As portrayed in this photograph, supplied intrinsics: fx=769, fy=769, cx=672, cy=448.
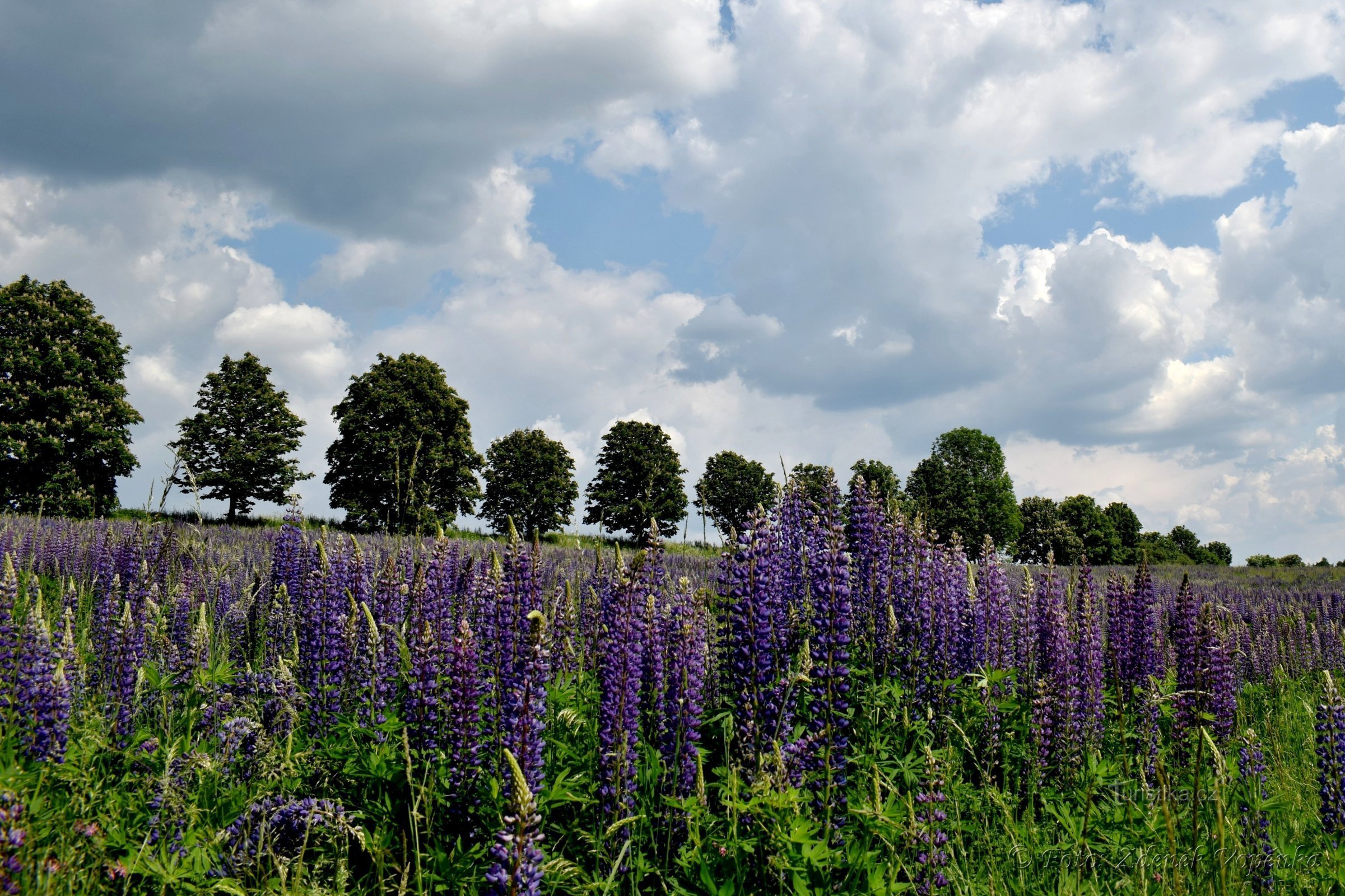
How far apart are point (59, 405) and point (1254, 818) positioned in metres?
48.3

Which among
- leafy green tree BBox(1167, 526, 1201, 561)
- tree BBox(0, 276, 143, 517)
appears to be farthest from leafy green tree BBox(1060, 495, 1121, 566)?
tree BBox(0, 276, 143, 517)

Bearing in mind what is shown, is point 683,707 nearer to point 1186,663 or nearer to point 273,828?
point 273,828

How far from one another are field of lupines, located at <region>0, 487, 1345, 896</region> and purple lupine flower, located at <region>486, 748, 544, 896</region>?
17 millimetres

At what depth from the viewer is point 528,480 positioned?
193 feet

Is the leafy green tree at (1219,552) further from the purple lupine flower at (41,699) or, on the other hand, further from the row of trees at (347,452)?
the purple lupine flower at (41,699)

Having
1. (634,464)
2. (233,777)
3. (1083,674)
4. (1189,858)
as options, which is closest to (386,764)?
(233,777)

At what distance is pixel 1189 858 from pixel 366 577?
6.70 meters

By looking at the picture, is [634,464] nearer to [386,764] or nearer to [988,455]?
[988,455]

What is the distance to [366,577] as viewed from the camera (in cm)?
724

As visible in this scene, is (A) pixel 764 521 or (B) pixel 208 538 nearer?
(A) pixel 764 521

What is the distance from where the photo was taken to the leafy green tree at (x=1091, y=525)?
77750 millimetres

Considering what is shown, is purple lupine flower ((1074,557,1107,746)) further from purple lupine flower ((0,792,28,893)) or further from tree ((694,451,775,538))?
tree ((694,451,775,538))

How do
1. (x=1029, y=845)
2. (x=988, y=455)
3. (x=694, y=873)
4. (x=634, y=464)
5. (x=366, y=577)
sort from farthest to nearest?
(x=988, y=455) → (x=634, y=464) → (x=366, y=577) → (x=1029, y=845) → (x=694, y=873)

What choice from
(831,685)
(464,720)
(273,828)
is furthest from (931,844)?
(273,828)
